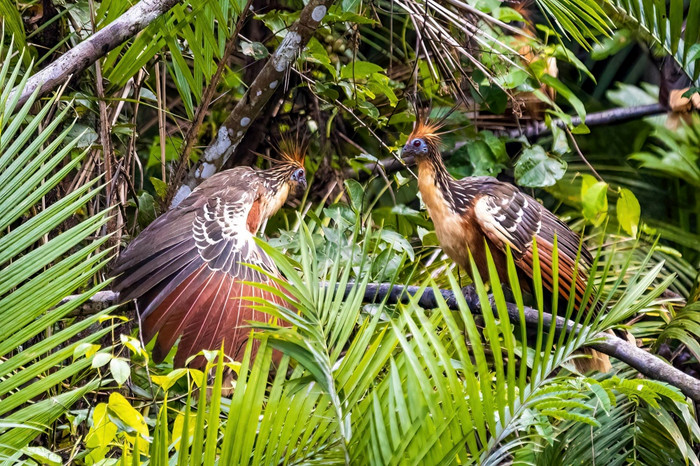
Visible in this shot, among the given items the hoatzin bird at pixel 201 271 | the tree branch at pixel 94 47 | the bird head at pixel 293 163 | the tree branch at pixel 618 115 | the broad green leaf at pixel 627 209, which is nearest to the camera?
the tree branch at pixel 94 47

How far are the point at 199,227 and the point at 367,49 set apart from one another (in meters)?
1.79

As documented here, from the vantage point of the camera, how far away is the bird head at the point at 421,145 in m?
2.47

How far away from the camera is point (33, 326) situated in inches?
41.9

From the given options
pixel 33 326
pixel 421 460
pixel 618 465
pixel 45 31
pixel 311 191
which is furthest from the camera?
pixel 311 191

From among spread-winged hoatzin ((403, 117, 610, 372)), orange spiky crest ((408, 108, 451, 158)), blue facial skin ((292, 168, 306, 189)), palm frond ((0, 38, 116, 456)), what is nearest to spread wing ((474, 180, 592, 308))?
spread-winged hoatzin ((403, 117, 610, 372))

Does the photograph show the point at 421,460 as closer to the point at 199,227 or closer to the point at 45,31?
the point at 199,227

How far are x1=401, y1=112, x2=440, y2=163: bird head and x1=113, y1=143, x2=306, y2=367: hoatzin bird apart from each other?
50cm

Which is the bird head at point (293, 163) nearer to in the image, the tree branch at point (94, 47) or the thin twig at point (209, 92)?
the thin twig at point (209, 92)

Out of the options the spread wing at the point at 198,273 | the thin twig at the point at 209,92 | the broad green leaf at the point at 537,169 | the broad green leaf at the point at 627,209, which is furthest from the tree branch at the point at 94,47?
the broad green leaf at the point at 627,209

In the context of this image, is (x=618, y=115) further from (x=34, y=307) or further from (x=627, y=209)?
(x=34, y=307)

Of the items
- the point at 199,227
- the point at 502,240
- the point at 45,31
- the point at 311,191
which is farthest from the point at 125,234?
the point at 502,240

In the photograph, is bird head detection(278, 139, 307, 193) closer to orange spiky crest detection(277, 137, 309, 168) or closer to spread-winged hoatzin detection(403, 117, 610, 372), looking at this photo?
orange spiky crest detection(277, 137, 309, 168)

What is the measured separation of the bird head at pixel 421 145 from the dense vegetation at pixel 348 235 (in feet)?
0.40

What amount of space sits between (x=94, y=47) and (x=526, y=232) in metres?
1.34
